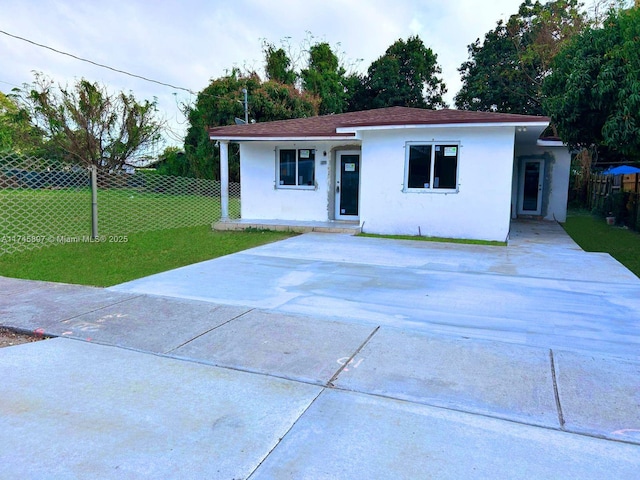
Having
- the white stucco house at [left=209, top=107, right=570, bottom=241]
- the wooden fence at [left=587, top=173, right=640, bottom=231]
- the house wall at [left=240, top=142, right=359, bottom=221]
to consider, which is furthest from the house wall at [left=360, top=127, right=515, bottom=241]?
the wooden fence at [left=587, top=173, right=640, bottom=231]

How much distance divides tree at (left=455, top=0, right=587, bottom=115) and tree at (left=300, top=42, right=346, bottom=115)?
9.24 m

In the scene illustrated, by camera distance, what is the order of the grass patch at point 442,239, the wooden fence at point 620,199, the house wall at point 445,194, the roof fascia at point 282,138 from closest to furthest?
1. the grass patch at point 442,239
2. the house wall at point 445,194
3. the roof fascia at point 282,138
4. the wooden fence at point 620,199

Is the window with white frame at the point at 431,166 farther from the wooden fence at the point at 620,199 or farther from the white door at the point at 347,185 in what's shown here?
the wooden fence at the point at 620,199

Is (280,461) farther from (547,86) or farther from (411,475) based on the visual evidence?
(547,86)

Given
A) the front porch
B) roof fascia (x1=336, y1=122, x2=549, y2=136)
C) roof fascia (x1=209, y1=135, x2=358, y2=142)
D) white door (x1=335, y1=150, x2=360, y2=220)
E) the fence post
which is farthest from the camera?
white door (x1=335, y1=150, x2=360, y2=220)

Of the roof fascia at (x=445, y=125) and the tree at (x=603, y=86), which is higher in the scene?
the tree at (x=603, y=86)

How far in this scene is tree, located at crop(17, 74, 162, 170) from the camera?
1105 inches

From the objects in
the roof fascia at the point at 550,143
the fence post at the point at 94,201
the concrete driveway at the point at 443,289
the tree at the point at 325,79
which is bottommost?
the concrete driveway at the point at 443,289

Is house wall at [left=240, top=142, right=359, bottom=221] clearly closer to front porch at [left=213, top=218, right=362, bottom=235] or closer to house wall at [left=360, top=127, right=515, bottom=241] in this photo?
front porch at [left=213, top=218, right=362, bottom=235]

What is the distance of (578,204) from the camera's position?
954 inches

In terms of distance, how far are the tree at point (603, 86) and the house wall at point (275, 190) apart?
620cm

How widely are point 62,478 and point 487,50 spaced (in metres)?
33.1

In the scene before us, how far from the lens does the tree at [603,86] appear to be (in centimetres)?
859

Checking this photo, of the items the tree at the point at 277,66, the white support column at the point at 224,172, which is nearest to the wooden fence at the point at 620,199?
the white support column at the point at 224,172
